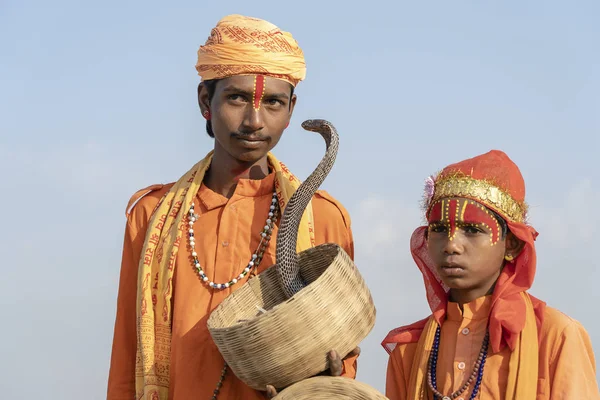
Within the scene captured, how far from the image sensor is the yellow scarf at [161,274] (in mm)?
5332

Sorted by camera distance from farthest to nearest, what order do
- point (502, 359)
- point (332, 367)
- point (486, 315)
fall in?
point (486, 315) → point (502, 359) → point (332, 367)

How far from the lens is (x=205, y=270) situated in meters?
5.43

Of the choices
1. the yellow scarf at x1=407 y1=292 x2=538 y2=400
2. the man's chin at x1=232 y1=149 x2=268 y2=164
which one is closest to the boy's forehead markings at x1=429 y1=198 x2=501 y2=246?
the yellow scarf at x1=407 y1=292 x2=538 y2=400

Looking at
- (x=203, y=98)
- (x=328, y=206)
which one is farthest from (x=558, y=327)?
(x=203, y=98)

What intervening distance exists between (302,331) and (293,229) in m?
0.66

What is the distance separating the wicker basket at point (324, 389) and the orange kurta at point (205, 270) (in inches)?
14.9

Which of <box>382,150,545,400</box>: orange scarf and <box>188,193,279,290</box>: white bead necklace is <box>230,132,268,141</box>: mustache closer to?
<box>188,193,279,290</box>: white bead necklace

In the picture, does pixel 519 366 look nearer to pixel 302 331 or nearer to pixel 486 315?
pixel 486 315

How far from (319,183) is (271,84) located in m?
0.64

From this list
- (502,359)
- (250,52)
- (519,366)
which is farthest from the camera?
(250,52)

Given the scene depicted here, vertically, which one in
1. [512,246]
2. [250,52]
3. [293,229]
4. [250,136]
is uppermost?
[250,52]

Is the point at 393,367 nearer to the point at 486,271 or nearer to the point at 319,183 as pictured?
the point at 486,271

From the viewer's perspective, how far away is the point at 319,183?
5.19 metres

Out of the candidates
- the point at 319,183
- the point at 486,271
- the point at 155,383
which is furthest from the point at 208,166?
the point at 486,271
